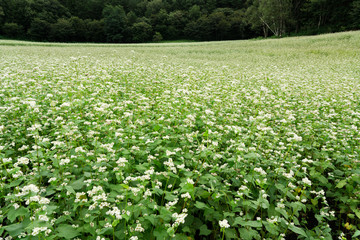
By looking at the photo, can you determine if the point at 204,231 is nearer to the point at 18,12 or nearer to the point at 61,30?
the point at 61,30

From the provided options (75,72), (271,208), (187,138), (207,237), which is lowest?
(207,237)

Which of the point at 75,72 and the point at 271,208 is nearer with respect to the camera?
the point at 271,208

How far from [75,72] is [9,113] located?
4801 mm

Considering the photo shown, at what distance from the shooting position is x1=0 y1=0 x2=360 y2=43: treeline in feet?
182

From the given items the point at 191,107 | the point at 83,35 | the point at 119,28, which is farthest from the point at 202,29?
the point at 191,107

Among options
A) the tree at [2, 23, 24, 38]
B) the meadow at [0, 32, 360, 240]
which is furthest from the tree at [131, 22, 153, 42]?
the meadow at [0, 32, 360, 240]

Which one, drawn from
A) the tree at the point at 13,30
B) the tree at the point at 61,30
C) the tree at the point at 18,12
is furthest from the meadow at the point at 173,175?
the tree at the point at 18,12

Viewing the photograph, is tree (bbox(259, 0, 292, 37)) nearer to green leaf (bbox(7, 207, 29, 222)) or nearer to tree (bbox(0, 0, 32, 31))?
green leaf (bbox(7, 207, 29, 222))

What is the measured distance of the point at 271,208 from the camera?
316 centimetres

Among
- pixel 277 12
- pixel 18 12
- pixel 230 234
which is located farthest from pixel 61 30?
pixel 230 234

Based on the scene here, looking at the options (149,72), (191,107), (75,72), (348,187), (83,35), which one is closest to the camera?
(348,187)

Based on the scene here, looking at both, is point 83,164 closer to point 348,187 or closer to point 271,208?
point 271,208

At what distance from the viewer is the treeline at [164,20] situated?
55500 mm

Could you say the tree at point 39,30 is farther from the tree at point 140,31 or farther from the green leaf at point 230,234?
the green leaf at point 230,234
